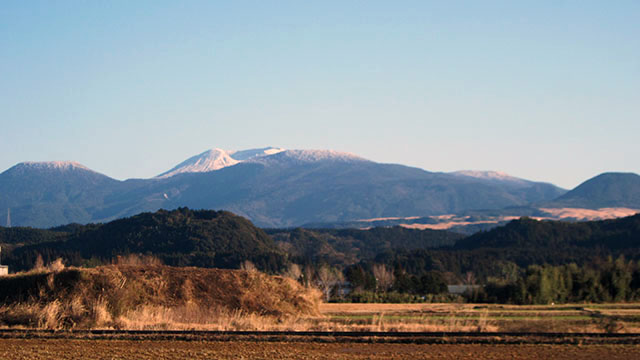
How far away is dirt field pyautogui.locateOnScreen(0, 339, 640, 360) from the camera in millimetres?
22312

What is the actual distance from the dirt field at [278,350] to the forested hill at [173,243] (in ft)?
318

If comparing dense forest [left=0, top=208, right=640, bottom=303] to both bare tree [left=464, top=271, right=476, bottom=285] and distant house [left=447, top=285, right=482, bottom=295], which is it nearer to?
bare tree [left=464, top=271, right=476, bottom=285]

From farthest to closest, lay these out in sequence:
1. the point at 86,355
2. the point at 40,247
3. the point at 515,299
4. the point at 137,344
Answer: the point at 40,247, the point at 515,299, the point at 137,344, the point at 86,355

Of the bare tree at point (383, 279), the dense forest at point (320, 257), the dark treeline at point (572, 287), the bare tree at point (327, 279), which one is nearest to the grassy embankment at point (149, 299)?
the dark treeline at point (572, 287)

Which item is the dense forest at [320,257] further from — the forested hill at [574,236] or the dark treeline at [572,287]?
the dark treeline at [572,287]

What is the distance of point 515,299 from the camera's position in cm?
6806

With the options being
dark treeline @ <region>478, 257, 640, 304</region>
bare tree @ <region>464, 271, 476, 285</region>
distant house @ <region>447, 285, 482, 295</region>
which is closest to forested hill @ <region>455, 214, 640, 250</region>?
bare tree @ <region>464, 271, 476, 285</region>

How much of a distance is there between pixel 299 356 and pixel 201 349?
3.29 m

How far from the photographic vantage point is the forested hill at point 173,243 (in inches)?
5187

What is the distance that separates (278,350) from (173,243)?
422 ft

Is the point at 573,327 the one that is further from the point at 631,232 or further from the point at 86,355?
the point at 631,232

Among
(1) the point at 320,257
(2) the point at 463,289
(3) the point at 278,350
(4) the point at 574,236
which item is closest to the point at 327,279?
(2) the point at 463,289

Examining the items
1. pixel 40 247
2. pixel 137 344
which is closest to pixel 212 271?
pixel 137 344

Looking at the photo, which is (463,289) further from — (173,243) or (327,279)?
(173,243)
